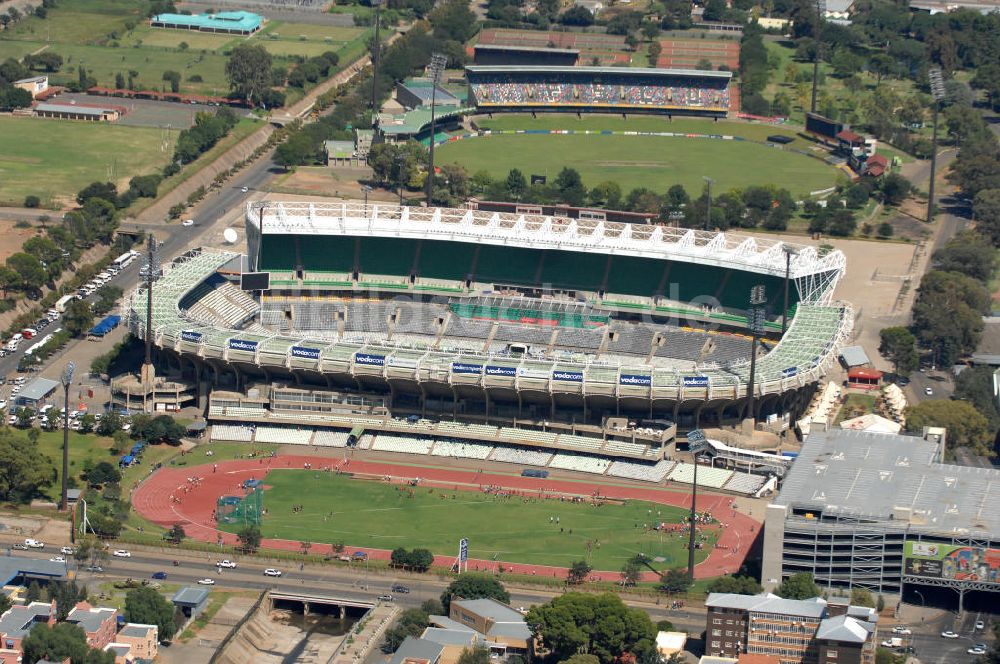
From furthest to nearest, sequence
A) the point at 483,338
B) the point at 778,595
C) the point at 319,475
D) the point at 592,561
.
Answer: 1. the point at 483,338
2. the point at 319,475
3. the point at 592,561
4. the point at 778,595

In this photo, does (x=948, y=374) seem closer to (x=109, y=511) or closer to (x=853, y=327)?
(x=853, y=327)

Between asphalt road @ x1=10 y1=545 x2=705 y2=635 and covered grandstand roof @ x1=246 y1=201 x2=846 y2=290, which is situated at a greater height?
covered grandstand roof @ x1=246 y1=201 x2=846 y2=290

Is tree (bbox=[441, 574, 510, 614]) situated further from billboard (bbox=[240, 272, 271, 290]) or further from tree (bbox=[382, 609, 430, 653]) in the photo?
billboard (bbox=[240, 272, 271, 290])

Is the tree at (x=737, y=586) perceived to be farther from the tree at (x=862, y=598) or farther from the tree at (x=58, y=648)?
the tree at (x=58, y=648)

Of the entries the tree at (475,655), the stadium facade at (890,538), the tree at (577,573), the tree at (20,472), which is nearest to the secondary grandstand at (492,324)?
the tree at (20,472)

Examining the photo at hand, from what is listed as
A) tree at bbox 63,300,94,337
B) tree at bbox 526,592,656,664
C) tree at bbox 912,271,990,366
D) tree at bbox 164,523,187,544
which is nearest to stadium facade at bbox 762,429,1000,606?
tree at bbox 526,592,656,664

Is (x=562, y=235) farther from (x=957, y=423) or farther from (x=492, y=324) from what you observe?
(x=957, y=423)

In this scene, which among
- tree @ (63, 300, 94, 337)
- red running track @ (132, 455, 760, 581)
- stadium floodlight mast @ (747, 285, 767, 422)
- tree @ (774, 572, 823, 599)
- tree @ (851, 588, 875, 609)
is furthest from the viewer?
tree @ (63, 300, 94, 337)

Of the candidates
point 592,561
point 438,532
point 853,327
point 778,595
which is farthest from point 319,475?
point 853,327
